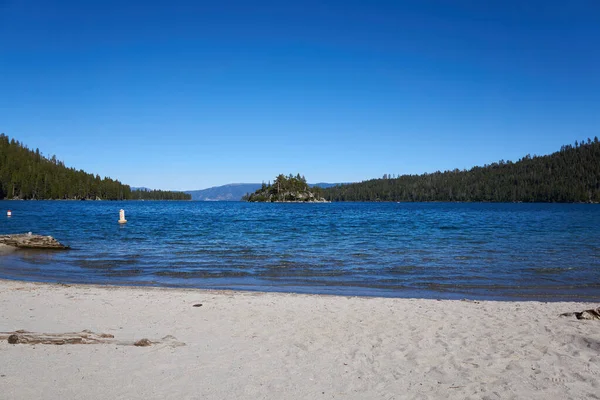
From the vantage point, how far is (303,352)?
7715mm

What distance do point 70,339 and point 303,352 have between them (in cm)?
432

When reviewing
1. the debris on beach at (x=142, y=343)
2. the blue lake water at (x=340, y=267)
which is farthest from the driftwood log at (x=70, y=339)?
the blue lake water at (x=340, y=267)

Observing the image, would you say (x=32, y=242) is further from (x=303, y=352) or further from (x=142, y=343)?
(x=303, y=352)

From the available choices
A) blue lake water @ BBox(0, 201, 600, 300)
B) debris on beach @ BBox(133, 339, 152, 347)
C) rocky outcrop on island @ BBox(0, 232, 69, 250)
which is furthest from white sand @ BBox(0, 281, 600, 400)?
rocky outcrop on island @ BBox(0, 232, 69, 250)

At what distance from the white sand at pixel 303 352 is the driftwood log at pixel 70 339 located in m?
0.18

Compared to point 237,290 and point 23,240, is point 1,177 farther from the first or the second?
point 237,290

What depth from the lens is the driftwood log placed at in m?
7.57

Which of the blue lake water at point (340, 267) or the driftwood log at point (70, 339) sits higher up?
the driftwood log at point (70, 339)

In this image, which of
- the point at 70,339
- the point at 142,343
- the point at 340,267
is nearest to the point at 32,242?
the point at 340,267

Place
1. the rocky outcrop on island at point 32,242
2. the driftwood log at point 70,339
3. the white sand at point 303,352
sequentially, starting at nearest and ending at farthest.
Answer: the white sand at point 303,352, the driftwood log at point 70,339, the rocky outcrop on island at point 32,242

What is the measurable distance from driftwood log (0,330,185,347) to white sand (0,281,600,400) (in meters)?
0.18

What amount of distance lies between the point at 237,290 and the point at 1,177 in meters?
198

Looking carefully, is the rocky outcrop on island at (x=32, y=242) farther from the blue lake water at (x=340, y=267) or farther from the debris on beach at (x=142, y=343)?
the debris on beach at (x=142, y=343)

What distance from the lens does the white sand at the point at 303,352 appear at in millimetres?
5988
